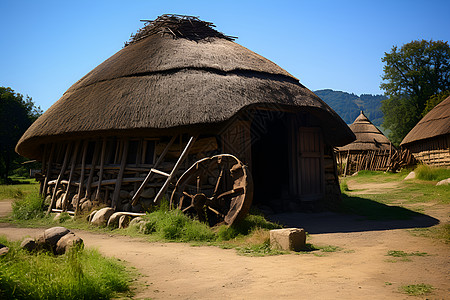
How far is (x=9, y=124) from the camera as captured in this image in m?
30.5

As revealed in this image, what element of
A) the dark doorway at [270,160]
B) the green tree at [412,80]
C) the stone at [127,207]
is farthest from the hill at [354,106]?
the stone at [127,207]

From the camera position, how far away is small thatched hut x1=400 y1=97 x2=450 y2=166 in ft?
57.7

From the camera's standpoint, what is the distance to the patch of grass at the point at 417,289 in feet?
11.8

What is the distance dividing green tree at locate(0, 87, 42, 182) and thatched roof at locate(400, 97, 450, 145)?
2894 centimetres

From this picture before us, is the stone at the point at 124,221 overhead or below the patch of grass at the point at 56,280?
below

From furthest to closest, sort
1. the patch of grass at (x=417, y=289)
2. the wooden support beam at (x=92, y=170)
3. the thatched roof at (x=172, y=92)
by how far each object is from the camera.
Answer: the wooden support beam at (x=92, y=170), the thatched roof at (x=172, y=92), the patch of grass at (x=417, y=289)

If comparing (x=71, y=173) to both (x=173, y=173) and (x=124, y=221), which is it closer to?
(x=124, y=221)

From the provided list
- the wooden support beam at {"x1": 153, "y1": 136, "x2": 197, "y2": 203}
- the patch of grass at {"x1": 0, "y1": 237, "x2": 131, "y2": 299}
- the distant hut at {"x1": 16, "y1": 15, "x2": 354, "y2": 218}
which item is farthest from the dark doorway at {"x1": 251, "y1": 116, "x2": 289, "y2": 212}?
the patch of grass at {"x1": 0, "y1": 237, "x2": 131, "y2": 299}

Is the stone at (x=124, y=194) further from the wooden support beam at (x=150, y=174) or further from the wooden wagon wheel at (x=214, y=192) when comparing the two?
the wooden wagon wheel at (x=214, y=192)

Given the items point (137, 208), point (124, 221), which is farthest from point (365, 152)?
point (124, 221)

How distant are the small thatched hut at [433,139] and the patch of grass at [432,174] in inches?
59.1

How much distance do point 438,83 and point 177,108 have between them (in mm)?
35971

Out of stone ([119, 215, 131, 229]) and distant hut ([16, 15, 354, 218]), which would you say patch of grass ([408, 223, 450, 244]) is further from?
stone ([119, 215, 131, 229])

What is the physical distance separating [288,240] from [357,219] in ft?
14.6
